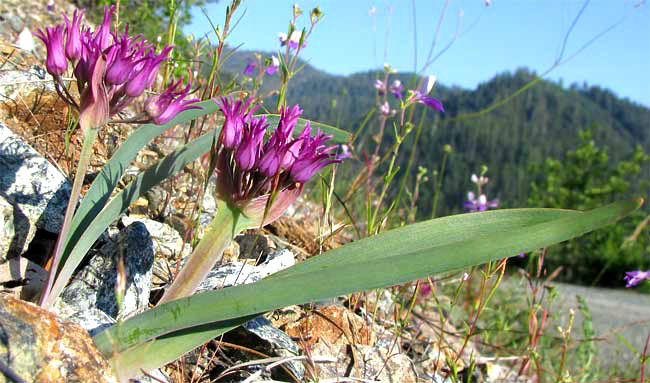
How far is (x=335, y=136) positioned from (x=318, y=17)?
1.93 ft

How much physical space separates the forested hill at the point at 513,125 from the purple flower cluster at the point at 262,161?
69922 millimetres

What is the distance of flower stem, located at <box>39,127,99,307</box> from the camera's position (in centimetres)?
105

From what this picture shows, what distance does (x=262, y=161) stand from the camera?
107 centimetres

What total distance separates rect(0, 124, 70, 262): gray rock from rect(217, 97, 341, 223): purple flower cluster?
619 millimetres

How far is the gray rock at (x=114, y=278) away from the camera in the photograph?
1.35 meters

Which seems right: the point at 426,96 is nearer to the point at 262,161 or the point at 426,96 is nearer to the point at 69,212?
the point at 262,161

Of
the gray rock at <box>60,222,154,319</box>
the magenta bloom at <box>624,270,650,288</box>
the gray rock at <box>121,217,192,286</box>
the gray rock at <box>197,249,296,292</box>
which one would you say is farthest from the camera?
the magenta bloom at <box>624,270,650,288</box>

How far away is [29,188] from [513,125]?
4358 inches

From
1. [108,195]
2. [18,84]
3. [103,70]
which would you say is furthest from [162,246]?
[103,70]

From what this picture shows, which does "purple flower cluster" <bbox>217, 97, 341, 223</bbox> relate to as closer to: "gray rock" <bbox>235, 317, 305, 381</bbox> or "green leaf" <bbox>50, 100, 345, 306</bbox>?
"green leaf" <bbox>50, 100, 345, 306</bbox>

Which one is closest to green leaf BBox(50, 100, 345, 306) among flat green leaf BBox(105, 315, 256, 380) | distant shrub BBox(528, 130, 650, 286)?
flat green leaf BBox(105, 315, 256, 380)

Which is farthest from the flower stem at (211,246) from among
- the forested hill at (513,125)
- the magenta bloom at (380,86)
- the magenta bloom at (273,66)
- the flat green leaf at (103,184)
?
the forested hill at (513,125)

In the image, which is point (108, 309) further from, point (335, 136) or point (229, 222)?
point (335, 136)

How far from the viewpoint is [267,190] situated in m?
1.14
